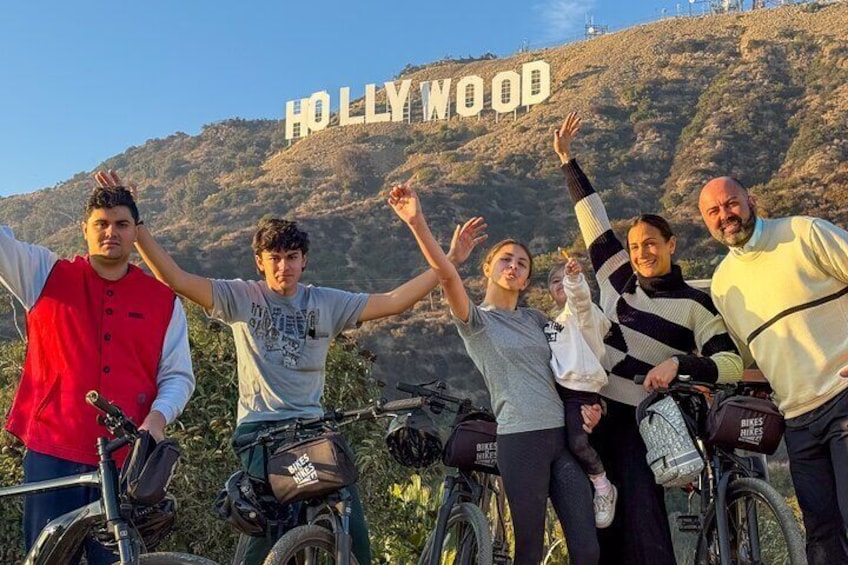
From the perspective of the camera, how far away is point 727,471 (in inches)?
139

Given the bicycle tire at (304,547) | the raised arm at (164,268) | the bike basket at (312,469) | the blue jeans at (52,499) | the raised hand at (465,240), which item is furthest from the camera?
the raised hand at (465,240)

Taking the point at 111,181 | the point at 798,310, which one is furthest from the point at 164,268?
the point at 798,310

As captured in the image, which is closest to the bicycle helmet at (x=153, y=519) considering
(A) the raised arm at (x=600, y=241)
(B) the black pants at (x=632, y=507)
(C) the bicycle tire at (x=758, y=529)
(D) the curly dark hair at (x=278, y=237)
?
(D) the curly dark hair at (x=278, y=237)

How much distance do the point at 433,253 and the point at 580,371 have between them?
0.79 meters

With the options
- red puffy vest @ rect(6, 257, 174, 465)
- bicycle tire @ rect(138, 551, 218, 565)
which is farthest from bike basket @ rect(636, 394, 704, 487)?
red puffy vest @ rect(6, 257, 174, 465)

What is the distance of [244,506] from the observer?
3.28 m

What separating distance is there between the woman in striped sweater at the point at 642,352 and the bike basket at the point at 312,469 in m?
1.29

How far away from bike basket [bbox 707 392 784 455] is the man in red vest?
2.11m

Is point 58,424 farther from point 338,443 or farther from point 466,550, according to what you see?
point 466,550

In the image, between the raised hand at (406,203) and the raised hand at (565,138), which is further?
the raised hand at (565,138)

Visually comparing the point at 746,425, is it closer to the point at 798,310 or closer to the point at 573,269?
the point at 798,310

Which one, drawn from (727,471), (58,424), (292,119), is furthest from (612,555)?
(292,119)

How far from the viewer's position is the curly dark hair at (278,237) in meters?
3.60

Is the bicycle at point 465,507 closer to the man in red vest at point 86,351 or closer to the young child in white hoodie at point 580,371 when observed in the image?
the young child in white hoodie at point 580,371
